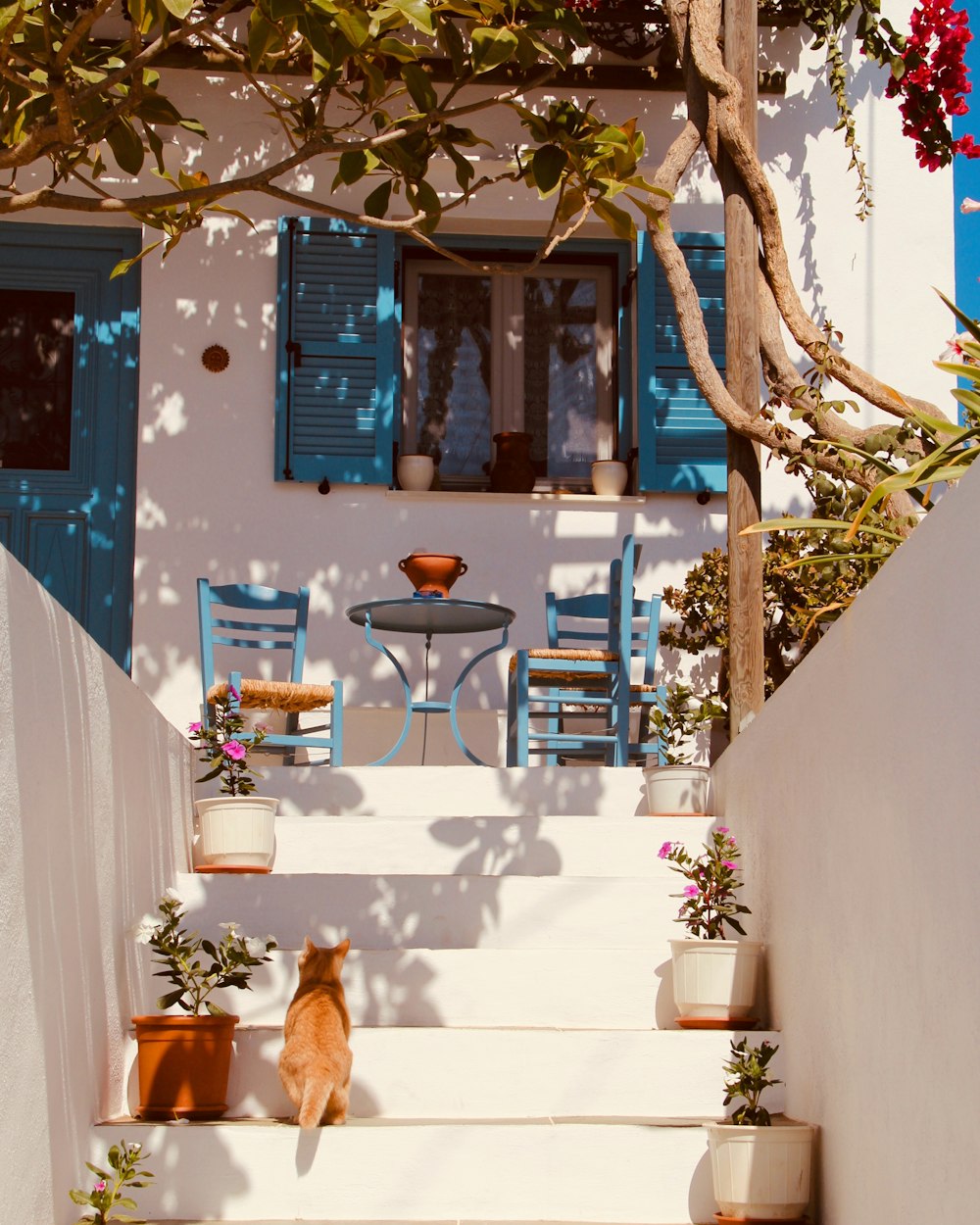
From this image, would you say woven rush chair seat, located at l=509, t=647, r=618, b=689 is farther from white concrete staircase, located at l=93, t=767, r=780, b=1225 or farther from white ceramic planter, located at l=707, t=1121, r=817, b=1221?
white ceramic planter, located at l=707, t=1121, r=817, b=1221

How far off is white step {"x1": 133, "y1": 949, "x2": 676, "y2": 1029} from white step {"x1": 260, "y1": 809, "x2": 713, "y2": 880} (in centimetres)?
64

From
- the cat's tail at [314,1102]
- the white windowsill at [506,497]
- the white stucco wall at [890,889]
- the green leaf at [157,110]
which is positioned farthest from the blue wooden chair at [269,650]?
the green leaf at [157,110]

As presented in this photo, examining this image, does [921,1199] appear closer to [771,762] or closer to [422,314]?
[771,762]

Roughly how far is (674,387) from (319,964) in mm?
3911

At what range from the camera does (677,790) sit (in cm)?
484

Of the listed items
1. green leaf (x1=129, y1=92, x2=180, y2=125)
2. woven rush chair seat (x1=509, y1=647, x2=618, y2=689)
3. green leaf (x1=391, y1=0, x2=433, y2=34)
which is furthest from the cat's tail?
woven rush chair seat (x1=509, y1=647, x2=618, y2=689)

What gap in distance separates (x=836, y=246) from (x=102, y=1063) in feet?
16.4

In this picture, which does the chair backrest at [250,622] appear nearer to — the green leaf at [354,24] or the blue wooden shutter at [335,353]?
the blue wooden shutter at [335,353]

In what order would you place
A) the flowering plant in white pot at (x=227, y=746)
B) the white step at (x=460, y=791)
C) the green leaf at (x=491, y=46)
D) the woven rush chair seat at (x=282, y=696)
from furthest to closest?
the woven rush chair seat at (x=282, y=696) < the white step at (x=460, y=791) < the flowering plant in white pot at (x=227, y=746) < the green leaf at (x=491, y=46)

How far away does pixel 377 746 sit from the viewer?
6707 mm

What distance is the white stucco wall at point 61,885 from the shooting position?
2691 millimetres

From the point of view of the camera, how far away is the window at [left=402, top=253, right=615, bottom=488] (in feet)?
23.6

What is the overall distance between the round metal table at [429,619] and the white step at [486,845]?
1.10 m

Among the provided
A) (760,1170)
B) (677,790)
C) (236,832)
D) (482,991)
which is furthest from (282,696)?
(760,1170)
